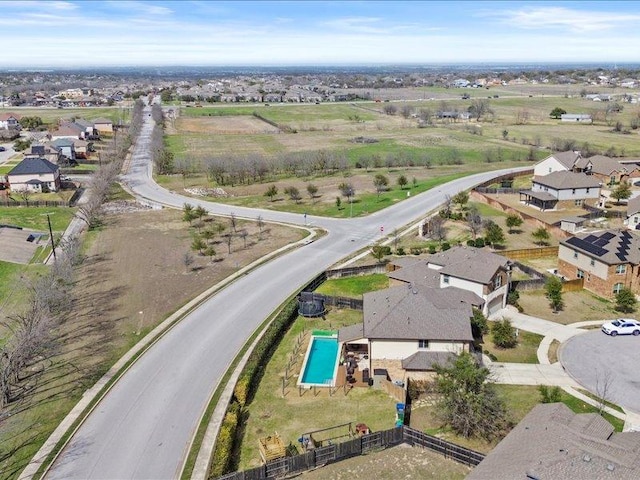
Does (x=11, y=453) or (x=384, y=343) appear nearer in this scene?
(x=11, y=453)

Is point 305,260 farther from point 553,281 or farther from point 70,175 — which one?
point 70,175

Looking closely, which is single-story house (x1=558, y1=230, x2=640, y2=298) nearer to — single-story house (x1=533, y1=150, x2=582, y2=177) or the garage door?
the garage door

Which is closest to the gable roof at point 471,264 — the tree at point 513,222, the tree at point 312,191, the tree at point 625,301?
the tree at point 625,301

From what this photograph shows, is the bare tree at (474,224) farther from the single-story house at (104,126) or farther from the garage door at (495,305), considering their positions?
the single-story house at (104,126)

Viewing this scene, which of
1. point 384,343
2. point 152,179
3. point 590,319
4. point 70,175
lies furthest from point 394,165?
point 384,343

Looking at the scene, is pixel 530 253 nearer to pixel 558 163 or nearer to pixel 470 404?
pixel 470 404

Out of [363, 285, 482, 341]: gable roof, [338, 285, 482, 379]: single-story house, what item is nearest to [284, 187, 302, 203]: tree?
[363, 285, 482, 341]: gable roof
